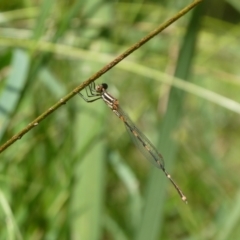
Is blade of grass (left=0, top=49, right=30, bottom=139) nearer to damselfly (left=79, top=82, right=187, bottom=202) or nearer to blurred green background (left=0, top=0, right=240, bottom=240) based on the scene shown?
blurred green background (left=0, top=0, right=240, bottom=240)

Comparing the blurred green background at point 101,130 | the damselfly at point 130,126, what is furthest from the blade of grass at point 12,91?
the damselfly at point 130,126

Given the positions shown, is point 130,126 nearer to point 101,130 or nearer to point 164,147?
point 164,147

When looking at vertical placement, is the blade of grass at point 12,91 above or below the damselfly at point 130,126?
above

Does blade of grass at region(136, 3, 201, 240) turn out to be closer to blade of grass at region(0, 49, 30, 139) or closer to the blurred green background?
the blurred green background

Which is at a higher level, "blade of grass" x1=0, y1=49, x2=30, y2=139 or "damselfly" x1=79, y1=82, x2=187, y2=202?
"blade of grass" x1=0, y1=49, x2=30, y2=139

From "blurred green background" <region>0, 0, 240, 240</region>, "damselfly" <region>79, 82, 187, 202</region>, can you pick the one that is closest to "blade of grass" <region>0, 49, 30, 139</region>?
"blurred green background" <region>0, 0, 240, 240</region>

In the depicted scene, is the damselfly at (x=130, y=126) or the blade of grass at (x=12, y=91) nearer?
the damselfly at (x=130, y=126)

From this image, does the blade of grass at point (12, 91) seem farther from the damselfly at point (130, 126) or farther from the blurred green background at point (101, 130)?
the damselfly at point (130, 126)

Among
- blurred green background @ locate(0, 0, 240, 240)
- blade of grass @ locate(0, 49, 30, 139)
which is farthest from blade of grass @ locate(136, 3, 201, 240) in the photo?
blade of grass @ locate(0, 49, 30, 139)

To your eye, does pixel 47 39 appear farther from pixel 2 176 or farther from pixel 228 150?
pixel 228 150

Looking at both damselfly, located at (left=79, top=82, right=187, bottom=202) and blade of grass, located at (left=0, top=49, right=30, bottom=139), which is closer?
damselfly, located at (left=79, top=82, right=187, bottom=202)
